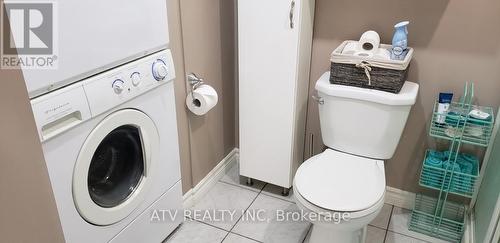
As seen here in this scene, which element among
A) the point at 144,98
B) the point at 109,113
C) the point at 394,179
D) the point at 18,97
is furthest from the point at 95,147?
the point at 394,179

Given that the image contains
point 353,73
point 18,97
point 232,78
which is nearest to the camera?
point 18,97

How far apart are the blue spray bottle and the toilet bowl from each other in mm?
475

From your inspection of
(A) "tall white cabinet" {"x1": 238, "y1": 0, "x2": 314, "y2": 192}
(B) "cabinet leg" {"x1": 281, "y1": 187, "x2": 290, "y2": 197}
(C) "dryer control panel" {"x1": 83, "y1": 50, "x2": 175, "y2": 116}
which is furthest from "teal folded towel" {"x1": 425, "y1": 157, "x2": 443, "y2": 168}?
(C) "dryer control panel" {"x1": 83, "y1": 50, "x2": 175, "y2": 116}

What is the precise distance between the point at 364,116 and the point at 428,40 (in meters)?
0.43

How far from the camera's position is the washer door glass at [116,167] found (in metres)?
1.45

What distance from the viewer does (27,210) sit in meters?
1.06

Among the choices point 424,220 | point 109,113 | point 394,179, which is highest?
point 109,113

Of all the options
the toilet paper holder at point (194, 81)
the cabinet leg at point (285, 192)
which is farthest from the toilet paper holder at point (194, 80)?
the cabinet leg at point (285, 192)

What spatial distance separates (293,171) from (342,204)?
0.67m

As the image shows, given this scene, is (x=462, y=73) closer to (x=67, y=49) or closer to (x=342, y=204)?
(x=342, y=204)

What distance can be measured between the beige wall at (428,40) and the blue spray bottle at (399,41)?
0.13m

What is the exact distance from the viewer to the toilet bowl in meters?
1.48

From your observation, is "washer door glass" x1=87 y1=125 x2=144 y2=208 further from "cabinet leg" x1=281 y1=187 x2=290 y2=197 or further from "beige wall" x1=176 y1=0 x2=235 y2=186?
"cabinet leg" x1=281 y1=187 x2=290 y2=197

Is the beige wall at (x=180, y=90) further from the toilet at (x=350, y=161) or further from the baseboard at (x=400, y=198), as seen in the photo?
the baseboard at (x=400, y=198)
